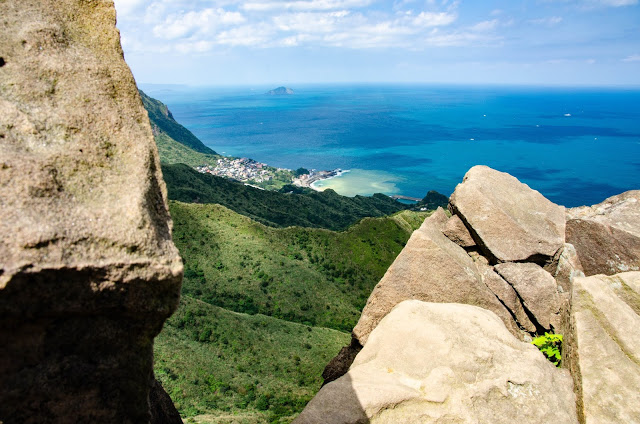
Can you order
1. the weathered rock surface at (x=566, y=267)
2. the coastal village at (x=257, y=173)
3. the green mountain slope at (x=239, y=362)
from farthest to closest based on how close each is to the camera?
1. the coastal village at (x=257, y=173)
2. the green mountain slope at (x=239, y=362)
3. the weathered rock surface at (x=566, y=267)

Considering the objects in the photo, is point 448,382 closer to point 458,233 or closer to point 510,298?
point 510,298

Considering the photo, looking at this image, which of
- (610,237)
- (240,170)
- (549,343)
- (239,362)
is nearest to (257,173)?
(240,170)

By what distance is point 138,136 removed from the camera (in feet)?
22.0

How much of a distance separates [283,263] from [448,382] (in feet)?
168

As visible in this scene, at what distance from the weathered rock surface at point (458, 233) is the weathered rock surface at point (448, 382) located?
447 centimetres

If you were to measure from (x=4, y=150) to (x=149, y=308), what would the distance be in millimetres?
2736

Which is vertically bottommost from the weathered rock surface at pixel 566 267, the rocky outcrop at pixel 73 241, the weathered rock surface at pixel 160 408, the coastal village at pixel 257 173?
the coastal village at pixel 257 173

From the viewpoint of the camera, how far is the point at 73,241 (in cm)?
506

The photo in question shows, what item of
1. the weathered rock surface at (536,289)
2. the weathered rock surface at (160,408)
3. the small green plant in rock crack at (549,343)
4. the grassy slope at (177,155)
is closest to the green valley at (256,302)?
the weathered rock surface at (160,408)

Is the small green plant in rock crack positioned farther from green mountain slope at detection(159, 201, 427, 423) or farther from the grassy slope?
the grassy slope

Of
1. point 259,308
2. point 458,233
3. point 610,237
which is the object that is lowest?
point 259,308

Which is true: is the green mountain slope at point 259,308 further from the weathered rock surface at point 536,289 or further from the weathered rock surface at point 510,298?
the weathered rock surface at point 536,289

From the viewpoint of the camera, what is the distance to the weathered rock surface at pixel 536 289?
12320 millimetres

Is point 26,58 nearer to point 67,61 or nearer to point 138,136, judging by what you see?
point 67,61
